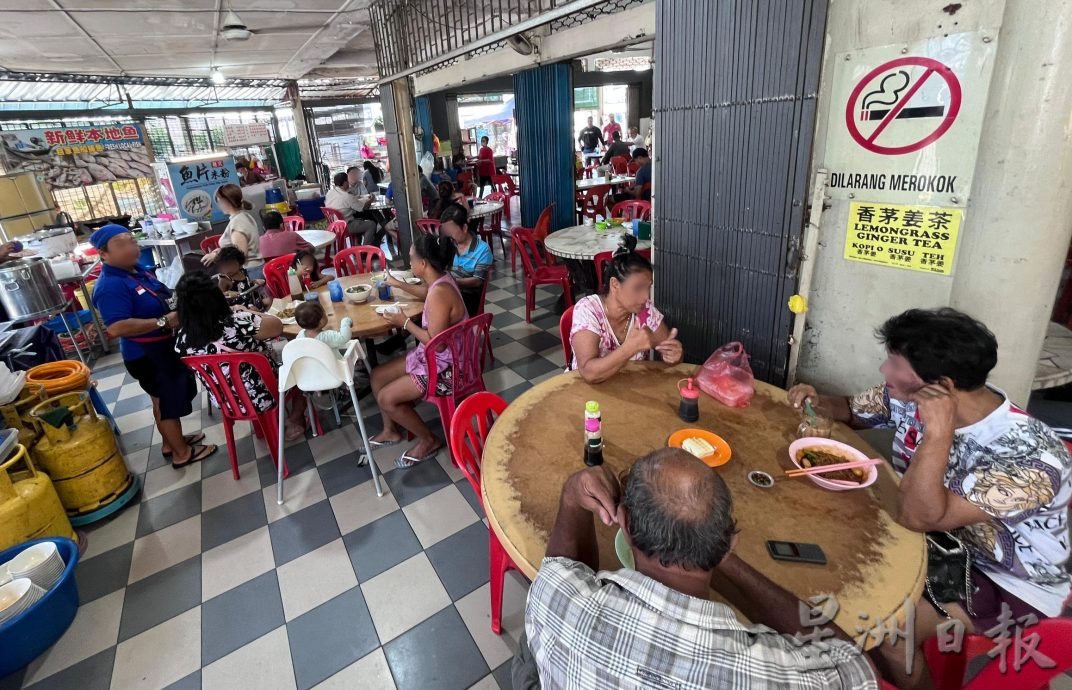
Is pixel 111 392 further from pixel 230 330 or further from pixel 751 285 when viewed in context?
pixel 751 285

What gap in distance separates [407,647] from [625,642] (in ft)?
5.16

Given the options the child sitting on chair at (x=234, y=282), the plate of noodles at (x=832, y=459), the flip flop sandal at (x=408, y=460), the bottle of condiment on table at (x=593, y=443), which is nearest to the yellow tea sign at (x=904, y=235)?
the plate of noodles at (x=832, y=459)

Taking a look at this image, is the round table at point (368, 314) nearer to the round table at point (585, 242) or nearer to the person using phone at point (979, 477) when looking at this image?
the round table at point (585, 242)

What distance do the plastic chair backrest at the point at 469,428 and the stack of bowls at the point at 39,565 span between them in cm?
193

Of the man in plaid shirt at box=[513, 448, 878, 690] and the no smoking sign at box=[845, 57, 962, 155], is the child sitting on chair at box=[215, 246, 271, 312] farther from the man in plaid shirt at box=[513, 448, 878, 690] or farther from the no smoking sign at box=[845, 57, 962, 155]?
the no smoking sign at box=[845, 57, 962, 155]

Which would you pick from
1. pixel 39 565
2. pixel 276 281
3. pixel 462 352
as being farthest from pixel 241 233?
pixel 39 565

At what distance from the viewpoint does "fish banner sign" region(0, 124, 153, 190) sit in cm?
803

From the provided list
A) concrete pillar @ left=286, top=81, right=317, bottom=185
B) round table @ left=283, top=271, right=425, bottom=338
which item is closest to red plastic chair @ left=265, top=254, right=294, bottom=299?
round table @ left=283, top=271, right=425, bottom=338

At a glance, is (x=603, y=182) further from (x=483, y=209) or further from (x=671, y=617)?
(x=671, y=617)

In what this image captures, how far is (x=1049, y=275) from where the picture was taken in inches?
70.6

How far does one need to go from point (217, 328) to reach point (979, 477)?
3.59 meters

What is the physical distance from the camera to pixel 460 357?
316 cm

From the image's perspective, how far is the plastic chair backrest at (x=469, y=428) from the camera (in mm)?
2020

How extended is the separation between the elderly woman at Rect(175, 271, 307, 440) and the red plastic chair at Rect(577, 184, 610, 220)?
586 centimetres
